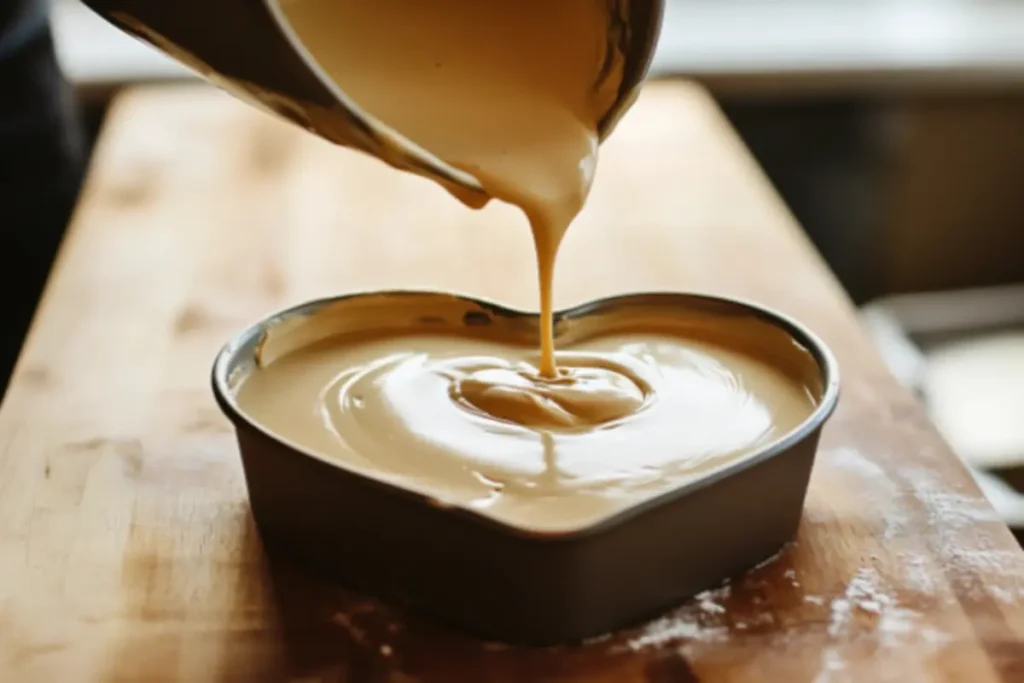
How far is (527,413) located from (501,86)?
23cm

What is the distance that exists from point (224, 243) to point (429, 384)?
514 millimetres

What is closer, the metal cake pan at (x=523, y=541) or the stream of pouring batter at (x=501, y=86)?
the metal cake pan at (x=523, y=541)

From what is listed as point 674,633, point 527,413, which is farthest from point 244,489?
point 674,633

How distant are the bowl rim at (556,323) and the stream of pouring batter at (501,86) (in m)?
0.10

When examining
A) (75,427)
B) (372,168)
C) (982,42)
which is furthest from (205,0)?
(982,42)

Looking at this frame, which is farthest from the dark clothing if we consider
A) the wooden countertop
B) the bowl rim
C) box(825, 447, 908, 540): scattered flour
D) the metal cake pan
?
box(825, 447, 908, 540): scattered flour

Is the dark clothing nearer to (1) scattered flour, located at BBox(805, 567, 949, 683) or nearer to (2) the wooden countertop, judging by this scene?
(2) the wooden countertop

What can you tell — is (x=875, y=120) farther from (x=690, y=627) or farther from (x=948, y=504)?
(x=690, y=627)

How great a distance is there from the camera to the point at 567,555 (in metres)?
0.67

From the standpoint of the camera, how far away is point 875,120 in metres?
2.23

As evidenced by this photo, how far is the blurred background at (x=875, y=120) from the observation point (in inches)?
86.7

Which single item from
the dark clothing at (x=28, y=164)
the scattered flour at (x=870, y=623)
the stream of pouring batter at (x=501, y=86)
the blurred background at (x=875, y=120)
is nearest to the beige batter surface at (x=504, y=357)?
the stream of pouring batter at (x=501, y=86)

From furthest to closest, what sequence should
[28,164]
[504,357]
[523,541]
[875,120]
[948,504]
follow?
[875,120] < [28,164] < [504,357] < [948,504] < [523,541]

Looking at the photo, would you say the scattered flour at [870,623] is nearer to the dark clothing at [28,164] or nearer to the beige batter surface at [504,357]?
the beige batter surface at [504,357]
